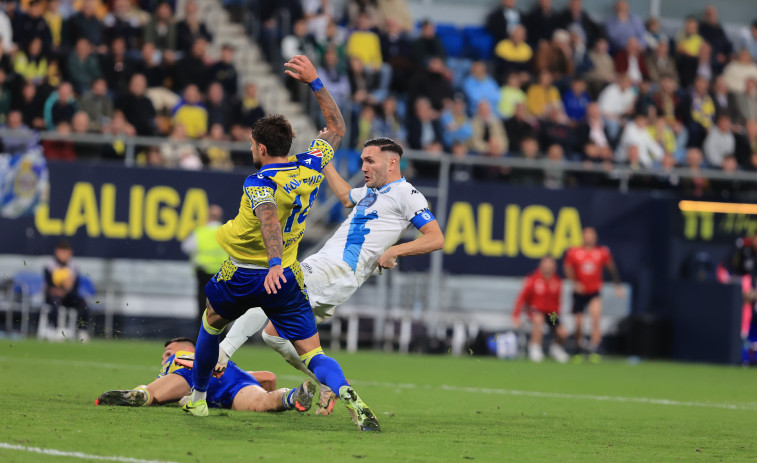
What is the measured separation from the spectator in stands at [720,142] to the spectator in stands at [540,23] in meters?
3.83

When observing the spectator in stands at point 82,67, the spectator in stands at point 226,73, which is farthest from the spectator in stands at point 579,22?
the spectator in stands at point 82,67

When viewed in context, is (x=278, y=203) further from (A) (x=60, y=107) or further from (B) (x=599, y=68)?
(B) (x=599, y=68)

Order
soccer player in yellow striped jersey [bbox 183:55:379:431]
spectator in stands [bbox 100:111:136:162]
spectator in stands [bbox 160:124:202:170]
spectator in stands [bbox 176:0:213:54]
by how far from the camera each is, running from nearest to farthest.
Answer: soccer player in yellow striped jersey [bbox 183:55:379:431], spectator in stands [bbox 100:111:136:162], spectator in stands [bbox 160:124:202:170], spectator in stands [bbox 176:0:213:54]

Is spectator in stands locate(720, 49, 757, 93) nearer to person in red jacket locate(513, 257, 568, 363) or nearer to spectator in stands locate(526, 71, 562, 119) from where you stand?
spectator in stands locate(526, 71, 562, 119)

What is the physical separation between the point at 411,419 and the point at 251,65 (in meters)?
13.8

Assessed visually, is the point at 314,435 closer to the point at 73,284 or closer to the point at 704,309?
the point at 73,284

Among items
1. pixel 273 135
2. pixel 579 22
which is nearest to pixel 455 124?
pixel 579 22

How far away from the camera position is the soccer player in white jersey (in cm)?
916

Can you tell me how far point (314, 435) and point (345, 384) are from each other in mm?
375

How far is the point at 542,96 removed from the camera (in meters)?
22.2

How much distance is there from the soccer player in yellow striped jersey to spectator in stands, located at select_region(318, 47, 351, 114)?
480 inches

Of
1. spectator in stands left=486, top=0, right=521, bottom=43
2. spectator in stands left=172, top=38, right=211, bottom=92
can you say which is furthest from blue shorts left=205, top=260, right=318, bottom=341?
spectator in stands left=486, top=0, right=521, bottom=43

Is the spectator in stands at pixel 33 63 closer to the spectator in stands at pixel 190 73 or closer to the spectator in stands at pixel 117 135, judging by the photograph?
the spectator in stands at pixel 117 135

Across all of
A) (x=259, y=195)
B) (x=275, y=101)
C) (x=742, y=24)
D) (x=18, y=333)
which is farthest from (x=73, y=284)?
(x=742, y=24)
